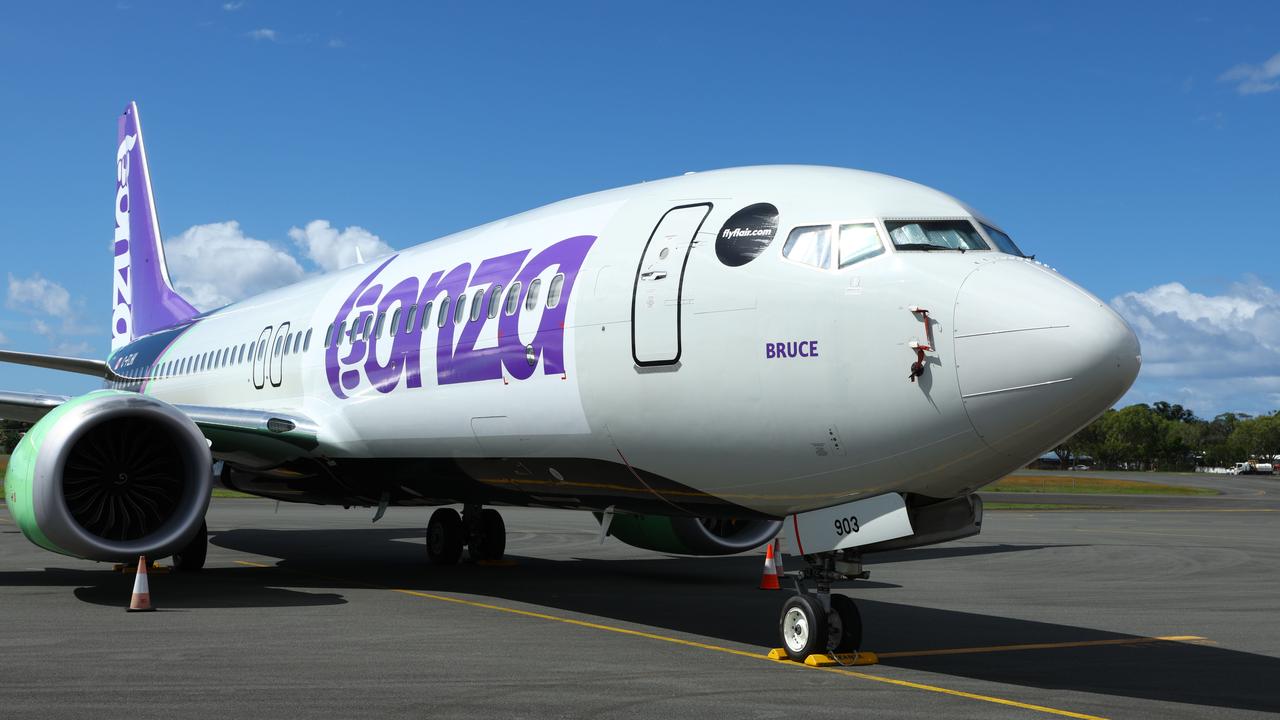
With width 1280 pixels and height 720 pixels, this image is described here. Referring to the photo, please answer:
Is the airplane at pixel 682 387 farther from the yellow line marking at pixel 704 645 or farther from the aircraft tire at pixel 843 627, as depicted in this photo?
the yellow line marking at pixel 704 645

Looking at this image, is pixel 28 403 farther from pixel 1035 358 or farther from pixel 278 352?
pixel 1035 358

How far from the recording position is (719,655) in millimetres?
9195

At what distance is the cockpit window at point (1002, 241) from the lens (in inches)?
325

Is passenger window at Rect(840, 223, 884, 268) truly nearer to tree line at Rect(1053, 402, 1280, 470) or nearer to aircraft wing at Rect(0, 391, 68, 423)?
aircraft wing at Rect(0, 391, 68, 423)

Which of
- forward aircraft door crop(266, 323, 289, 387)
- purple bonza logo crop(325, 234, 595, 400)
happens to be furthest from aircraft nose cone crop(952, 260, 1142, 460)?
forward aircraft door crop(266, 323, 289, 387)

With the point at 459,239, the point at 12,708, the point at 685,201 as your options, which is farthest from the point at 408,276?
the point at 12,708

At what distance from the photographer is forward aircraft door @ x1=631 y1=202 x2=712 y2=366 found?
898 cm

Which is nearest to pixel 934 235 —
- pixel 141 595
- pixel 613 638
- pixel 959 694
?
pixel 959 694

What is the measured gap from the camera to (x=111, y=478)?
1302 centimetres

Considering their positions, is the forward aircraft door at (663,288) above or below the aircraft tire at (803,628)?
above

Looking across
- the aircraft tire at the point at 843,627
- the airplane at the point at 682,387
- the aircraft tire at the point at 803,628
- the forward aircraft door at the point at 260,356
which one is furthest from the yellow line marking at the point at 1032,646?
the forward aircraft door at the point at 260,356

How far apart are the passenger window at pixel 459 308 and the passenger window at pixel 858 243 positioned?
4.58m

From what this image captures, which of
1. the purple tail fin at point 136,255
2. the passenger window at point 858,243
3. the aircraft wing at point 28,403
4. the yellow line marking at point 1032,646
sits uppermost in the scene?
the purple tail fin at point 136,255

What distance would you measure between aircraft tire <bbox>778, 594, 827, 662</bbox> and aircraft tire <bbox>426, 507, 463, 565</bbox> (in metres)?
9.60
